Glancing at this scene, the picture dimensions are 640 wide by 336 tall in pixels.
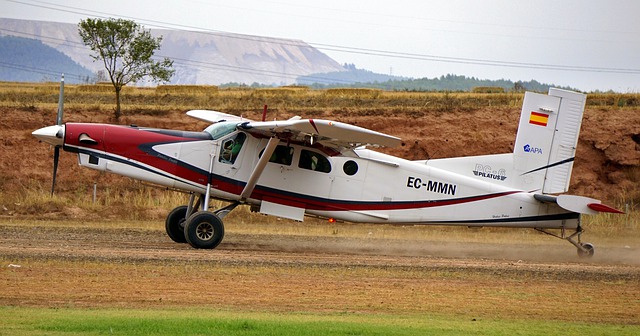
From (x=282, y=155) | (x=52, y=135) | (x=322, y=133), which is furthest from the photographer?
(x=282, y=155)

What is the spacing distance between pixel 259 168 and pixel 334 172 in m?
2.12

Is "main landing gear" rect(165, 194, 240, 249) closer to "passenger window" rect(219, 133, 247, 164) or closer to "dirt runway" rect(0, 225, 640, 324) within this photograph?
"dirt runway" rect(0, 225, 640, 324)

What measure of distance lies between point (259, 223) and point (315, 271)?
13.6 metres

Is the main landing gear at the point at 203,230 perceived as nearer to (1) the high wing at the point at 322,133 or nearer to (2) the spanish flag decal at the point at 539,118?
(1) the high wing at the point at 322,133

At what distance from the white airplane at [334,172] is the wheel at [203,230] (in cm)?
2

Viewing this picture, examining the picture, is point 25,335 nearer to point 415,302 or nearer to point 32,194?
point 415,302

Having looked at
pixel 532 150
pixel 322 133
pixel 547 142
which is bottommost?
pixel 322 133

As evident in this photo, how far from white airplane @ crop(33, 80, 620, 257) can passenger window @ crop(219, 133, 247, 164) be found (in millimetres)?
23

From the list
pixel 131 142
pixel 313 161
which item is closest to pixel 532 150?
pixel 313 161

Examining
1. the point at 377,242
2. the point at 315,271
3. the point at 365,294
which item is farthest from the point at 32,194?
the point at 365,294

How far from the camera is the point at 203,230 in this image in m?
22.9

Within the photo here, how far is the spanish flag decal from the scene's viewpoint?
2500 cm

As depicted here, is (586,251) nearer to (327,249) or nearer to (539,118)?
(539,118)

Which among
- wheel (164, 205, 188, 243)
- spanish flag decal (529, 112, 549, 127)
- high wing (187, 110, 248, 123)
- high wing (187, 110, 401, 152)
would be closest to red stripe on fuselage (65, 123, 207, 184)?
high wing (187, 110, 401, 152)
